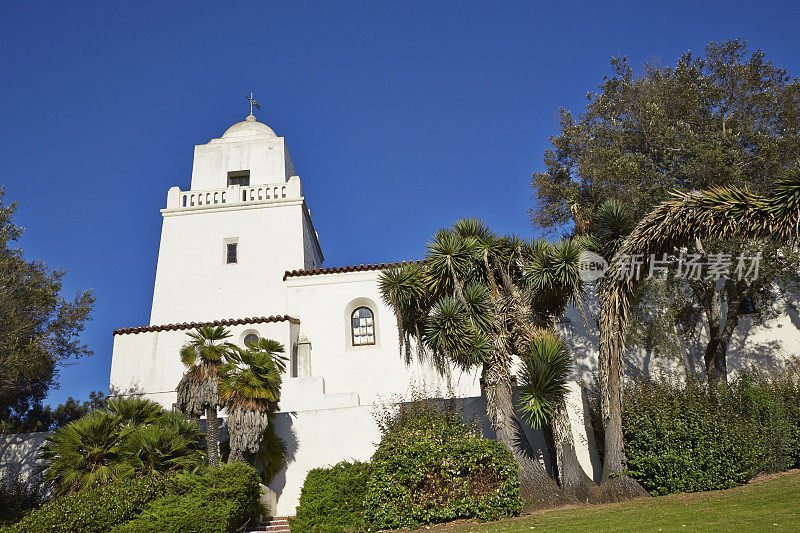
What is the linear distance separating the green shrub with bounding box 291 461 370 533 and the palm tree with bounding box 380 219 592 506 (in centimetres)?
353

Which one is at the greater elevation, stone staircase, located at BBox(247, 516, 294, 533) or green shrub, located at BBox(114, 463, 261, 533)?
green shrub, located at BBox(114, 463, 261, 533)

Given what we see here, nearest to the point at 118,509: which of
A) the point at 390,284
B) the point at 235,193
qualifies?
the point at 390,284

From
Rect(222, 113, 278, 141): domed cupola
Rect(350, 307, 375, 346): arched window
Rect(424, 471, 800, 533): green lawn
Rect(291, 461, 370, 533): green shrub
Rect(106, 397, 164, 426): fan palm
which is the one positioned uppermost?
Rect(222, 113, 278, 141): domed cupola

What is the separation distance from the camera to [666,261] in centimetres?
1528

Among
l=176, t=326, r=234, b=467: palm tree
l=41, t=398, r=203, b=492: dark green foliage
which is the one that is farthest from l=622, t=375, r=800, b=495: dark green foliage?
l=41, t=398, r=203, b=492: dark green foliage

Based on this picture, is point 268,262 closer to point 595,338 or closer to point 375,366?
point 375,366

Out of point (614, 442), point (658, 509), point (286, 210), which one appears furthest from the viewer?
point (286, 210)

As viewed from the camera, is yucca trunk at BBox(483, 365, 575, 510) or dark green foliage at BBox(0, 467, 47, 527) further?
dark green foliage at BBox(0, 467, 47, 527)

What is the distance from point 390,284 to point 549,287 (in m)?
4.06

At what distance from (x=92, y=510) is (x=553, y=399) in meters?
10.0

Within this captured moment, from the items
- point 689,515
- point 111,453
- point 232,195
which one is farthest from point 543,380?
point 232,195

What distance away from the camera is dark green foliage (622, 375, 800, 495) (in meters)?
13.8

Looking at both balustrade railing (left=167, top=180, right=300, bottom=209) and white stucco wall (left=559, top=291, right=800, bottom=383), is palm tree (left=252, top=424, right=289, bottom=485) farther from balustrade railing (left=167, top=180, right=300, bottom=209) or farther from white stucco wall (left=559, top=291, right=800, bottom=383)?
balustrade railing (left=167, top=180, right=300, bottom=209)

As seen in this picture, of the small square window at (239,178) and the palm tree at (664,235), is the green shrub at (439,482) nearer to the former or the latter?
the palm tree at (664,235)
